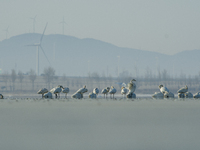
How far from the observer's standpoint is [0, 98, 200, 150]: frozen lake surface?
25.7 metres

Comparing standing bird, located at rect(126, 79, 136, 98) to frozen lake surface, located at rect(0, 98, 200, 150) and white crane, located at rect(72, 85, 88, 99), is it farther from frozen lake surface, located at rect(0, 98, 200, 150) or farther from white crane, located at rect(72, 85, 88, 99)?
frozen lake surface, located at rect(0, 98, 200, 150)

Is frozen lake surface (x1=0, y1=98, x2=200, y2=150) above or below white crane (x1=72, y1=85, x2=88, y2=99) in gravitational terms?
below

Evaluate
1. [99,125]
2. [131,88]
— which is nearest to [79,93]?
[131,88]

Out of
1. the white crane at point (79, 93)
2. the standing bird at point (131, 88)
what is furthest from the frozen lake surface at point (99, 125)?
the white crane at point (79, 93)

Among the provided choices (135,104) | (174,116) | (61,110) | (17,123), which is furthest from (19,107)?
(174,116)

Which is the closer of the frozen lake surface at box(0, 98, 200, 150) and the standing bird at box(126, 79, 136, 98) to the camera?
the frozen lake surface at box(0, 98, 200, 150)

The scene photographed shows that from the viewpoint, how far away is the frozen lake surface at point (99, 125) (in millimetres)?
25688

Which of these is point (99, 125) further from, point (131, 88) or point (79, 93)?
point (79, 93)

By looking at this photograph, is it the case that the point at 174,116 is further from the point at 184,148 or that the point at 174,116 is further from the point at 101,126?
the point at 101,126

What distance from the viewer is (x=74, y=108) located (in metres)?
26.6

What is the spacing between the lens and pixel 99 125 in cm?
2636

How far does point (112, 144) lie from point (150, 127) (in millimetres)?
2724

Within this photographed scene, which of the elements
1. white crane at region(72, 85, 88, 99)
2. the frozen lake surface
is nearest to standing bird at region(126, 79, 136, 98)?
white crane at region(72, 85, 88, 99)

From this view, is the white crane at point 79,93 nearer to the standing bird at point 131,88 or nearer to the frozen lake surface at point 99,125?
the standing bird at point 131,88
